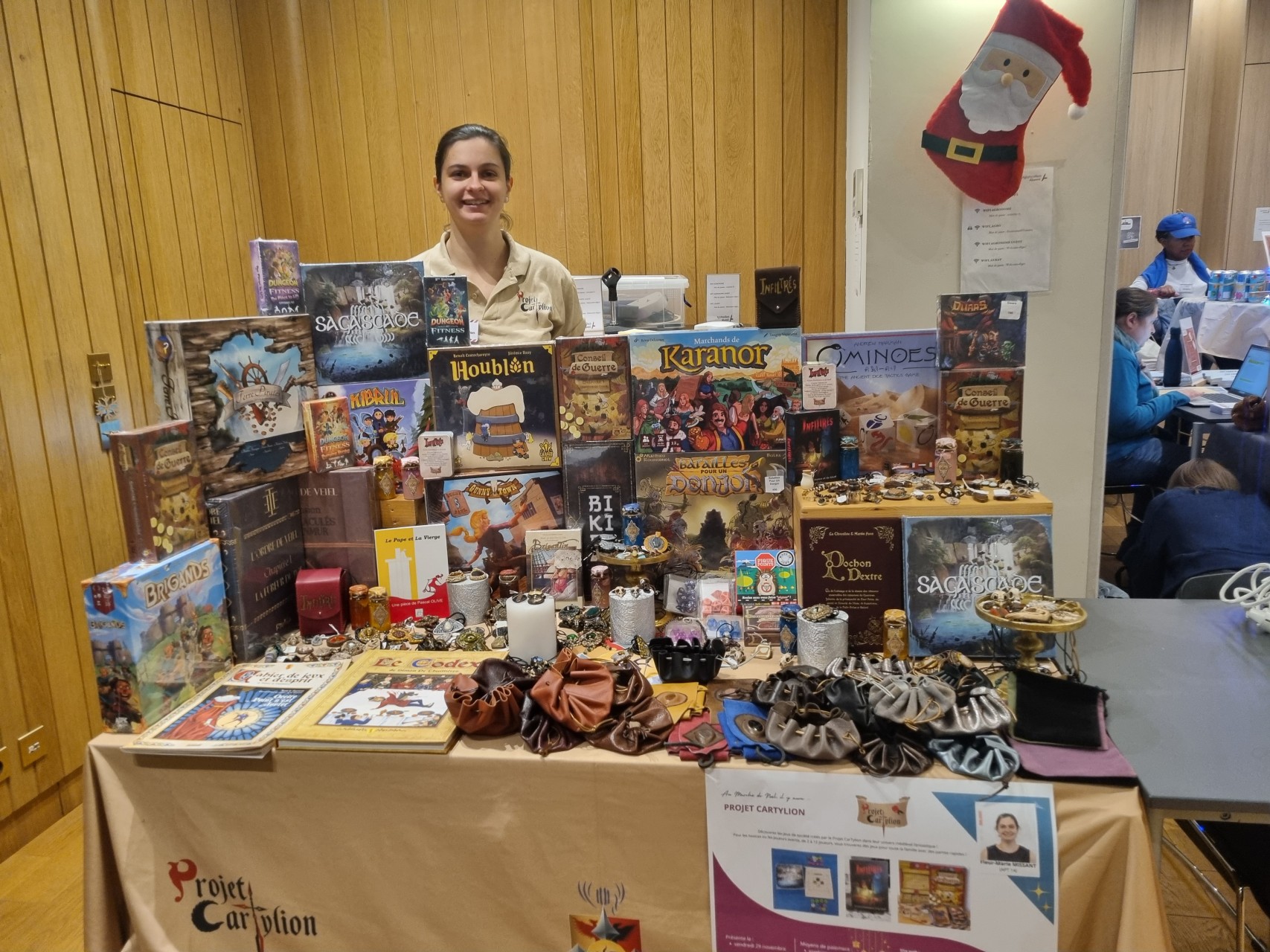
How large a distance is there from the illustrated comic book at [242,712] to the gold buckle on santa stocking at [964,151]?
2486mm

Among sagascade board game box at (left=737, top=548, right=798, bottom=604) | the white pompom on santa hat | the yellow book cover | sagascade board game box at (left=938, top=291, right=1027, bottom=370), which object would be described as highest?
the white pompom on santa hat

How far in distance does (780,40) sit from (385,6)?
1849 millimetres

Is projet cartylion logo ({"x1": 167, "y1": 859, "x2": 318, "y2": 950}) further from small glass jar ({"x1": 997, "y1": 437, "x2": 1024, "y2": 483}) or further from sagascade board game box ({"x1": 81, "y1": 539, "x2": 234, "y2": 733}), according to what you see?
small glass jar ({"x1": 997, "y1": 437, "x2": 1024, "y2": 483})

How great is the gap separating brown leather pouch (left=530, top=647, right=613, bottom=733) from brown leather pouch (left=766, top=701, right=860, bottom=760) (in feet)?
0.96

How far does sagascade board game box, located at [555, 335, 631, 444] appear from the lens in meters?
1.90

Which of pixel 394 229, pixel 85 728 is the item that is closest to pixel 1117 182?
pixel 394 229

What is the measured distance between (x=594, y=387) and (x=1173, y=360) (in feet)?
14.0

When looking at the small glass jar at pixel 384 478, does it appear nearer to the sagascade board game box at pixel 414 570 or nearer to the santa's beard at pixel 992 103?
the sagascade board game box at pixel 414 570

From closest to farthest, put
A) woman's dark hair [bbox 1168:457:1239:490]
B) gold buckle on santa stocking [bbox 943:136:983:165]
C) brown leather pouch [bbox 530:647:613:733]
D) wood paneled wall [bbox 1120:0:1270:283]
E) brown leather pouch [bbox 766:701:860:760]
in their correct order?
1. brown leather pouch [bbox 766:701:860:760]
2. brown leather pouch [bbox 530:647:613:733]
3. gold buckle on santa stocking [bbox 943:136:983:165]
4. woman's dark hair [bbox 1168:457:1239:490]
5. wood paneled wall [bbox 1120:0:1270:283]

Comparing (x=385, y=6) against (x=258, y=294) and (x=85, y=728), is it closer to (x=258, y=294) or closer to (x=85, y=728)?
(x=258, y=294)

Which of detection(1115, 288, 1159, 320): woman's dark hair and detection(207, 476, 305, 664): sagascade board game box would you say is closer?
detection(207, 476, 305, 664): sagascade board game box

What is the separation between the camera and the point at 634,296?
12.3ft

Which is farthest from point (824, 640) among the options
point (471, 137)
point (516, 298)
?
point (471, 137)

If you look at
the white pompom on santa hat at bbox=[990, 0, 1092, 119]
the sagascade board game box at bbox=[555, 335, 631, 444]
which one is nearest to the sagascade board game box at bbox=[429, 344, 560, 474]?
the sagascade board game box at bbox=[555, 335, 631, 444]
